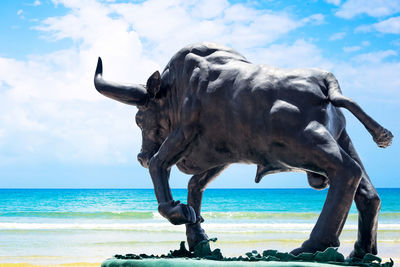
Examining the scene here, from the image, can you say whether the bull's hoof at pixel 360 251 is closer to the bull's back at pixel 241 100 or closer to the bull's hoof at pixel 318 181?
the bull's hoof at pixel 318 181

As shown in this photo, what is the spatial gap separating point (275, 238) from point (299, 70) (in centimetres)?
838

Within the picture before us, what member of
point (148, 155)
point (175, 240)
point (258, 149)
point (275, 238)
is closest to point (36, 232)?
point (175, 240)

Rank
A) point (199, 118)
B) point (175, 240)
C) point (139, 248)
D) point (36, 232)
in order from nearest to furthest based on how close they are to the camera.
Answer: point (199, 118) → point (139, 248) → point (175, 240) → point (36, 232)

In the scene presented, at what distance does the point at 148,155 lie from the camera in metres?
4.79

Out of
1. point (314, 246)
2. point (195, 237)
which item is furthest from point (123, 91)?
point (314, 246)

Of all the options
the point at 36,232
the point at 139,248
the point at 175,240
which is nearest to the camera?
the point at 139,248

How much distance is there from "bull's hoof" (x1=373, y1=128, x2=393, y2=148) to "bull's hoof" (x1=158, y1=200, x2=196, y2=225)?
1.46m

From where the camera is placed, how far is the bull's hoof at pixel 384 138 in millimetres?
3711

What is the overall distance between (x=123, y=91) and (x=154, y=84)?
0.88 feet

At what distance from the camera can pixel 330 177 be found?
359 centimetres

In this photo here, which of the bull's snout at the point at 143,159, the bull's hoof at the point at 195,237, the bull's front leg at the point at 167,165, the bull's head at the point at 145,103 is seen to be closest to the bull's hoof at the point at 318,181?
the bull's front leg at the point at 167,165

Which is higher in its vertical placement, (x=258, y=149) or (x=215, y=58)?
(x=215, y=58)

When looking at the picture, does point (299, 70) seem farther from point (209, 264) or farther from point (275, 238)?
point (275, 238)

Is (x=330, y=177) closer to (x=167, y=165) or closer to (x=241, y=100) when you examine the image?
(x=241, y=100)
